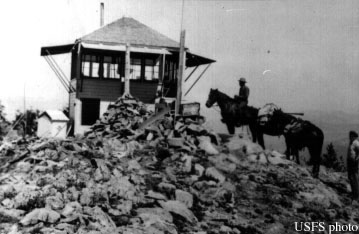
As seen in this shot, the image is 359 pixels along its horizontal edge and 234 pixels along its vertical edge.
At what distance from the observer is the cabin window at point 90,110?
20.9 metres

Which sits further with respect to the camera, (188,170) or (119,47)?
(119,47)

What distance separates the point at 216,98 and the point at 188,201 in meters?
7.11

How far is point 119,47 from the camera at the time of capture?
19.7m

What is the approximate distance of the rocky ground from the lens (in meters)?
8.00

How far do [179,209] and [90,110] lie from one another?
1352cm

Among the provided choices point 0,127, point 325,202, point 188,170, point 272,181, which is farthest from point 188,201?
point 0,127

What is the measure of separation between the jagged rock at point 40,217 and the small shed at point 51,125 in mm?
13220

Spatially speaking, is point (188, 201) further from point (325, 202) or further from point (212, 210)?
point (325, 202)

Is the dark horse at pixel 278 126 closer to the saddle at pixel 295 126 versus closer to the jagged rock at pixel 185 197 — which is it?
the saddle at pixel 295 126

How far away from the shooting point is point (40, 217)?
7586mm

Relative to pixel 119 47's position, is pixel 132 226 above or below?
below

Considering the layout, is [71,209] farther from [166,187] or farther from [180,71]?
[180,71]

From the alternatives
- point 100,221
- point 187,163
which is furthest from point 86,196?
point 187,163

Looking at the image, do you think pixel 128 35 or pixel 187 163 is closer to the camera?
pixel 187 163
